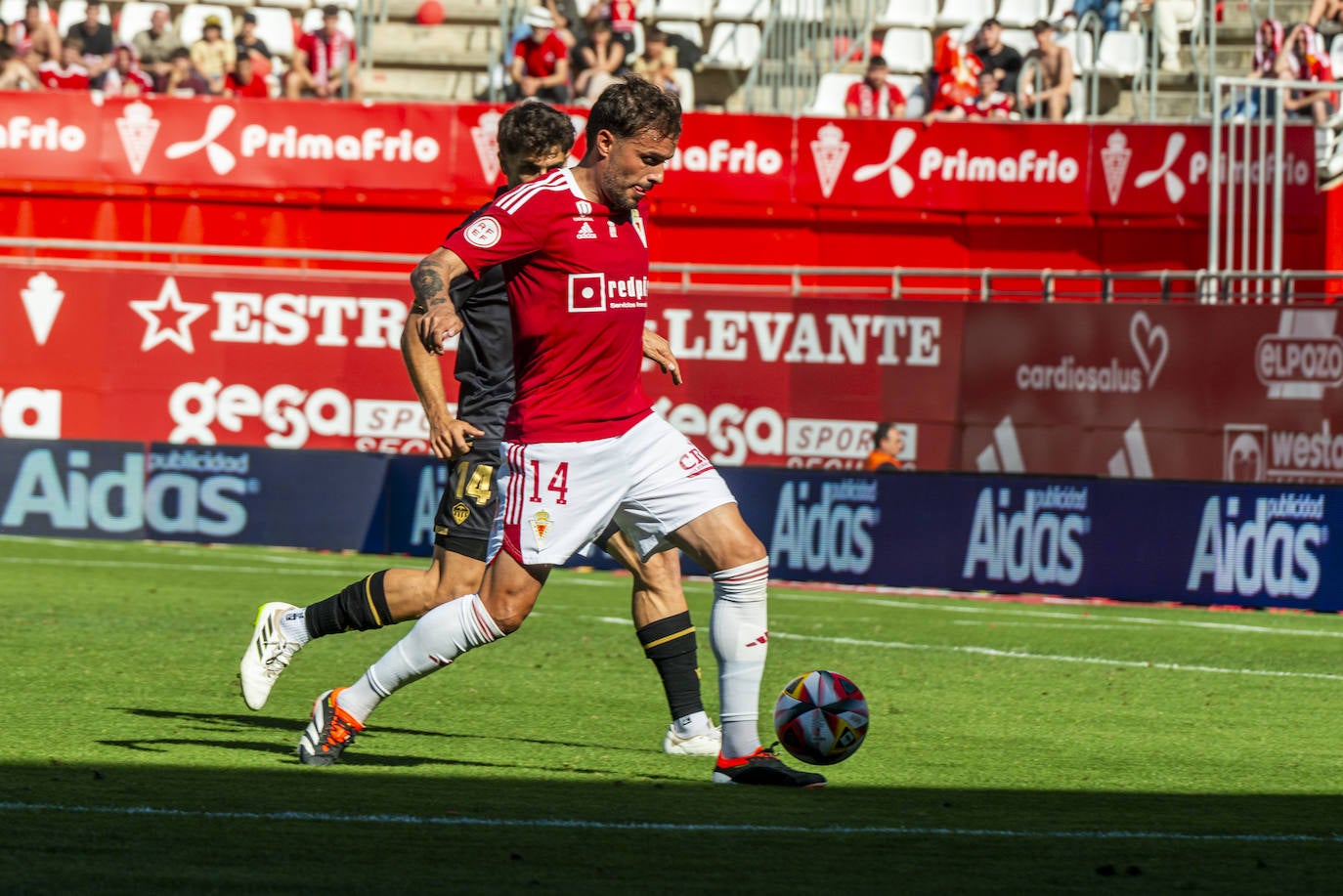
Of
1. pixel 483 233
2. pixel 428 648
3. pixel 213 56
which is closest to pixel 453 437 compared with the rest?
pixel 483 233

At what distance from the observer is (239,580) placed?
611 inches

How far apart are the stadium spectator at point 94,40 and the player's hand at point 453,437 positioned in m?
18.9

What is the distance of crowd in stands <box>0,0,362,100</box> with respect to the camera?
2391 cm

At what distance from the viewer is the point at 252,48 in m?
24.3

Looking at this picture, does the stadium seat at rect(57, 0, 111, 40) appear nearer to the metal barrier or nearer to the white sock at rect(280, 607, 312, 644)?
the metal barrier

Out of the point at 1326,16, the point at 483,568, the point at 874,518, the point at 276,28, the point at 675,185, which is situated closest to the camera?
the point at 483,568

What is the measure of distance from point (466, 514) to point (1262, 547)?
917cm

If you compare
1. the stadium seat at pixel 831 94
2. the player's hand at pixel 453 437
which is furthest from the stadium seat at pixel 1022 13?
the player's hand at pixel 453 437

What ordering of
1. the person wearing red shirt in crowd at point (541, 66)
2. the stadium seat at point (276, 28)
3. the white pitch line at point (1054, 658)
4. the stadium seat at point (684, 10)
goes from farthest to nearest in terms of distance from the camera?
the stadium seat at point (276, 28) < the stadium seat at point (684, 10) < the person wearing red shirt in crowd at point (541, 66) < the white pitch line at point (1054, 658)


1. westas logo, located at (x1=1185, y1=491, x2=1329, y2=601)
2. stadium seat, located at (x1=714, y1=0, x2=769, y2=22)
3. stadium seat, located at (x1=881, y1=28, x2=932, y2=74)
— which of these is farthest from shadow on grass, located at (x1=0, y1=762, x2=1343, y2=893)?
stadium seat, located at (x1=714, y1=0, x2=769, y2=22)

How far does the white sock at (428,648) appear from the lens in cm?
693

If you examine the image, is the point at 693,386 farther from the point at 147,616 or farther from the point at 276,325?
the point at 147,616

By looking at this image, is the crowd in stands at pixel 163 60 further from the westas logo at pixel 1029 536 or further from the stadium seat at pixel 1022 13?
the westas logo at pixel 1029 536

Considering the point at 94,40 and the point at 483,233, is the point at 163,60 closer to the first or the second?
the point at 94,40
